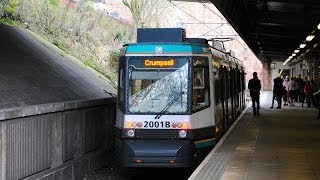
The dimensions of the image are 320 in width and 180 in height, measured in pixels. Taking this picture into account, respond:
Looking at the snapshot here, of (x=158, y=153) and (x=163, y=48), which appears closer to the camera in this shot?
(x=158, y=153)

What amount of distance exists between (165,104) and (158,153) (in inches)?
44.0

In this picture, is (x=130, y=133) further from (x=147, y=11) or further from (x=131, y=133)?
(x=147, y=11)

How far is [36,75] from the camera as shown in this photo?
15547 millimetres

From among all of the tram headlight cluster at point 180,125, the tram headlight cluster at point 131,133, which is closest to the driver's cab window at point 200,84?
the tram headlight cluster at point 180,125

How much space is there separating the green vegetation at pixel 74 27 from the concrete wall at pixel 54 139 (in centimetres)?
713

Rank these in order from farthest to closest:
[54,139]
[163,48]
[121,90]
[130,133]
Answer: [121,90] → [163,48] → [130,133] → [54,139]

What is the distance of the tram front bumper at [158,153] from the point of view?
12.0 metres

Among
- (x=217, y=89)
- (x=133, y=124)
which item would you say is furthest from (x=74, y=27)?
(x=133, y=124)

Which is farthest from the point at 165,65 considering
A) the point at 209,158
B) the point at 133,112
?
the point at 209,158

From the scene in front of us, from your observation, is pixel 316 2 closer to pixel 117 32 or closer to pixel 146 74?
pixel 146 74

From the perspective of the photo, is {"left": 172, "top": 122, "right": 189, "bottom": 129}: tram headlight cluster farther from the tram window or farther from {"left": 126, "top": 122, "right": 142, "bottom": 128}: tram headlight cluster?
the tram window

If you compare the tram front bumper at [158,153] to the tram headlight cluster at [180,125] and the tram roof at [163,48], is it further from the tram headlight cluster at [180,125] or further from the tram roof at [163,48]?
the tram roof at [163,48]

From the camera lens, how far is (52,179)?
11.6m

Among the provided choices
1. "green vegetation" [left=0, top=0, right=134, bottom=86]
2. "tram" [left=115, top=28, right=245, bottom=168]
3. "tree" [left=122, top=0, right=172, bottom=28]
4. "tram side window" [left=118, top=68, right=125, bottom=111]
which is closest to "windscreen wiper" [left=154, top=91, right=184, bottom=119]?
"tram" [left=115, top=28, right=245, bottom=168]
